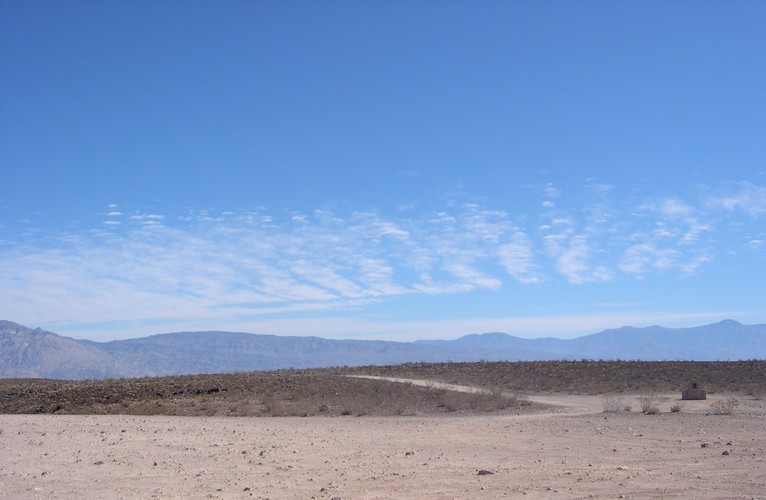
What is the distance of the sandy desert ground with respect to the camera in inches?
451

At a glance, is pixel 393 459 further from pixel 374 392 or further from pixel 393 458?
pixel 374 392

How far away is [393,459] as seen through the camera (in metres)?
14.8

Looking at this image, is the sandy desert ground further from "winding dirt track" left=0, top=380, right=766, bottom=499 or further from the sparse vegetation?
the sparse vegetation

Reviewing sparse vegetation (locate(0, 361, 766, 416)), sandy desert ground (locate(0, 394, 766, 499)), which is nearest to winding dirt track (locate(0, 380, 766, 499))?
sandy desert ground (locate(0, 394, 766, 499))

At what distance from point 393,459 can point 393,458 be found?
158mm

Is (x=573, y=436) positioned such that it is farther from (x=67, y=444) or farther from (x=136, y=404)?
(x=136, y=404)

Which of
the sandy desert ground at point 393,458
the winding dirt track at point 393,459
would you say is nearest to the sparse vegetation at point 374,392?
the sandy desert ground at point 393,458

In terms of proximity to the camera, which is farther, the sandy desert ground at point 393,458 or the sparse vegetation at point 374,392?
the sparse vegetation at point 374,392

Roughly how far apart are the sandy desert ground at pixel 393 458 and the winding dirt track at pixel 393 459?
0.11 feet

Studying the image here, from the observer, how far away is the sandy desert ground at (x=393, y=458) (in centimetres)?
A: 1146

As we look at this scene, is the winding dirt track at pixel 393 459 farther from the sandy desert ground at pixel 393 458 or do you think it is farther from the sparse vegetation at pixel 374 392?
the sparse vegetation at pixel 374 392

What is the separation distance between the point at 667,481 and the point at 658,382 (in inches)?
1279

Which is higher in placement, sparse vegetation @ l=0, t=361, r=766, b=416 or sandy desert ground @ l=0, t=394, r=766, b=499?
sparse vegetation @ l=0, t=361, r=766, b=416

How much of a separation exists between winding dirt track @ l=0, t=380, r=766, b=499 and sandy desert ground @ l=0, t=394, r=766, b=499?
0.11 feet
